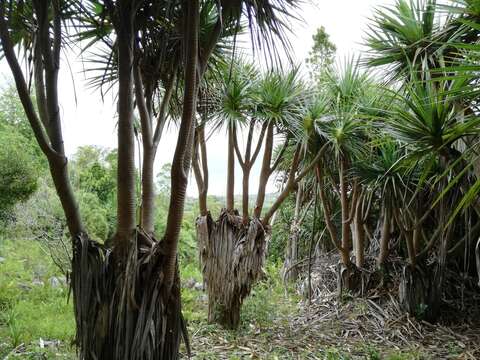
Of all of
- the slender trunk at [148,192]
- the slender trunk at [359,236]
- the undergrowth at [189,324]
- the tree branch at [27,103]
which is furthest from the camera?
the slender trunk at [359,236]

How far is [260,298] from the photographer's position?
4.48 metres

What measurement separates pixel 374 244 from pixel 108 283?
12.3 ft

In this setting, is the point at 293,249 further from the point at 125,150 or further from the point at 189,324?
the point at 125,150

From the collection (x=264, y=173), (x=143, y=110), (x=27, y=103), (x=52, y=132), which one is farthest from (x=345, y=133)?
(x=27, y=103)

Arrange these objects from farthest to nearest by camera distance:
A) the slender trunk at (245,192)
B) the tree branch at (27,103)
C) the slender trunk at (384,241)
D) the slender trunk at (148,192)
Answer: the slender trunk at (384,241) → the slender trunk at (245,192) → the slender trunk at (148,192) → the tree branch at (27,103)

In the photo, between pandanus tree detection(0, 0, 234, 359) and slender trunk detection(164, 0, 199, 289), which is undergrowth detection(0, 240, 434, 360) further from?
slender trunk detection(164, 0, 199, 289)

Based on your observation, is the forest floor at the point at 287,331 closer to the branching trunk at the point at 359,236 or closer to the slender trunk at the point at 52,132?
the branching trunk at the point at 359,236

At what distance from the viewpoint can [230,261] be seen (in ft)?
12.0

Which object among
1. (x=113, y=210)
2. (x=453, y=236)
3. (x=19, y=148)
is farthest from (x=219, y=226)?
(x=113, y=210)

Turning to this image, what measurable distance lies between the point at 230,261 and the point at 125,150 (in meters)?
1.91

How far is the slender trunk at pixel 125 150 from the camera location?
2.02 meters

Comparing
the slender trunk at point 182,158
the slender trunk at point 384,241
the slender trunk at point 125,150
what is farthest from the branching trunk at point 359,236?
the slender trunk at point 125,150

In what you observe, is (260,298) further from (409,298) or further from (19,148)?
(19,148)

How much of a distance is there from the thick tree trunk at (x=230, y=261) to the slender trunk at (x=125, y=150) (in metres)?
1.73
